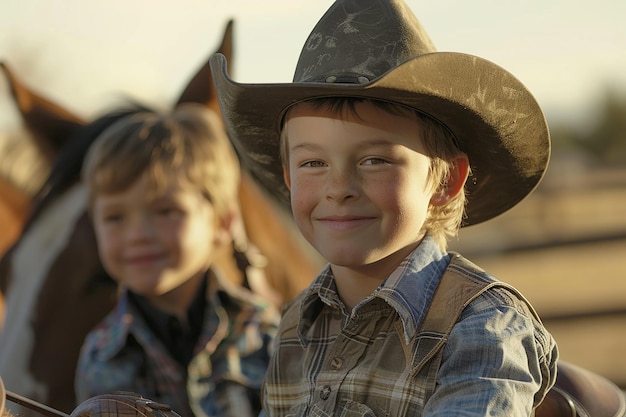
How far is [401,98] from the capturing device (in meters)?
1.48

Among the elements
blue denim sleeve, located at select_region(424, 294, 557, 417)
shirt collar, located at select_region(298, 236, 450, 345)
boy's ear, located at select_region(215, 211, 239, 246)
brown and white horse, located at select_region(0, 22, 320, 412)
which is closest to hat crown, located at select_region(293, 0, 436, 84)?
shirt collar, located at select_region(298, 236, 450, 345)

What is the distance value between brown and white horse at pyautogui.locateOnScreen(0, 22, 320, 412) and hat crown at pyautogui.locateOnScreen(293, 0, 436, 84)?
1.34 metres

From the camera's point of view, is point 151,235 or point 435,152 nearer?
point 435,152

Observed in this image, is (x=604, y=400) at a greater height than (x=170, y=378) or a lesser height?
greater

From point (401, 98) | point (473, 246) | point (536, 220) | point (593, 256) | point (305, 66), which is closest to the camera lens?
point (401, 98)

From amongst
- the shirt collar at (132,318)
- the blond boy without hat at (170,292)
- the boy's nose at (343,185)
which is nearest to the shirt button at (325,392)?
the boy's nose at (343,185)

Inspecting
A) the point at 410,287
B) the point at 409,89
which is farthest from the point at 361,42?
the point at 410,287

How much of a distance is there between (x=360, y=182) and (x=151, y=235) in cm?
123

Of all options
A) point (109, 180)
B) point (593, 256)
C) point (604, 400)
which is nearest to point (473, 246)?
point (593, 256)

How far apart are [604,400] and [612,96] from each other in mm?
24548

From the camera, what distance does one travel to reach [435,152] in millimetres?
1573

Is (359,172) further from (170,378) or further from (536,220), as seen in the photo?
(536,220)

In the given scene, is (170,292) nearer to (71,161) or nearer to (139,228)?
(139,228)

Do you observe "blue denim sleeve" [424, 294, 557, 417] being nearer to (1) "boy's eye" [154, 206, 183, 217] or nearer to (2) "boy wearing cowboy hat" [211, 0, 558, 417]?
(2) "boy wearing cowboy hat" [211, 0, 558, 417]
